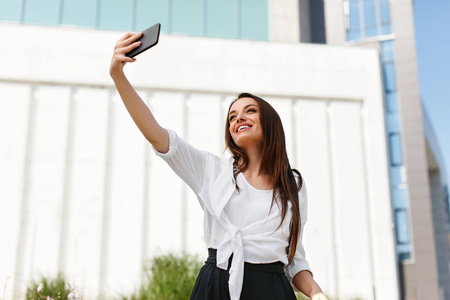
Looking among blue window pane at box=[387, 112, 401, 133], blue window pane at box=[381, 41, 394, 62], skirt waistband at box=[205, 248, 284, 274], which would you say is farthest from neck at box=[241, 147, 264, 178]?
blue window pane at box=[381, 41, 394, 62]

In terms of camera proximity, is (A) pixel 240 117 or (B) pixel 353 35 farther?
(B) pixel 353 35

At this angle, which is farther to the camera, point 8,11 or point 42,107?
point 8,11

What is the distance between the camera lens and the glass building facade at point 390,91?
619 inches

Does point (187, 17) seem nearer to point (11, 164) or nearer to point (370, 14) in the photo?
point (11, 164)

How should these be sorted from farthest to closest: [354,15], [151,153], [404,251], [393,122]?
1. [354,15]
2. [393,122]
3. [404,251]
4. [151,153]

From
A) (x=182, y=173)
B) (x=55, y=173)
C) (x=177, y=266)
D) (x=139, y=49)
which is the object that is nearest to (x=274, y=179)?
(x=182, y=173)

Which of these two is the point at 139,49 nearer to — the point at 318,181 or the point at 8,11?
the point at 318,181

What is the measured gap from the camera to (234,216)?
1.31 m

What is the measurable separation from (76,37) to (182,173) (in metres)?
9.95

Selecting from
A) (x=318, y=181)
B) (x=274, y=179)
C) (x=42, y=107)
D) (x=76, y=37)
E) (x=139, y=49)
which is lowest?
(x=274, y=179)

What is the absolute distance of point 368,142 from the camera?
1066 centimetres

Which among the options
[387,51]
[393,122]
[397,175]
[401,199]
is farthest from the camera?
[387,51]

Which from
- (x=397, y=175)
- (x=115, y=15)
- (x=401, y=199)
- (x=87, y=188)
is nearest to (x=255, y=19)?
(x=115, y=15)

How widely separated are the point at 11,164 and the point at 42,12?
4.53 metres
